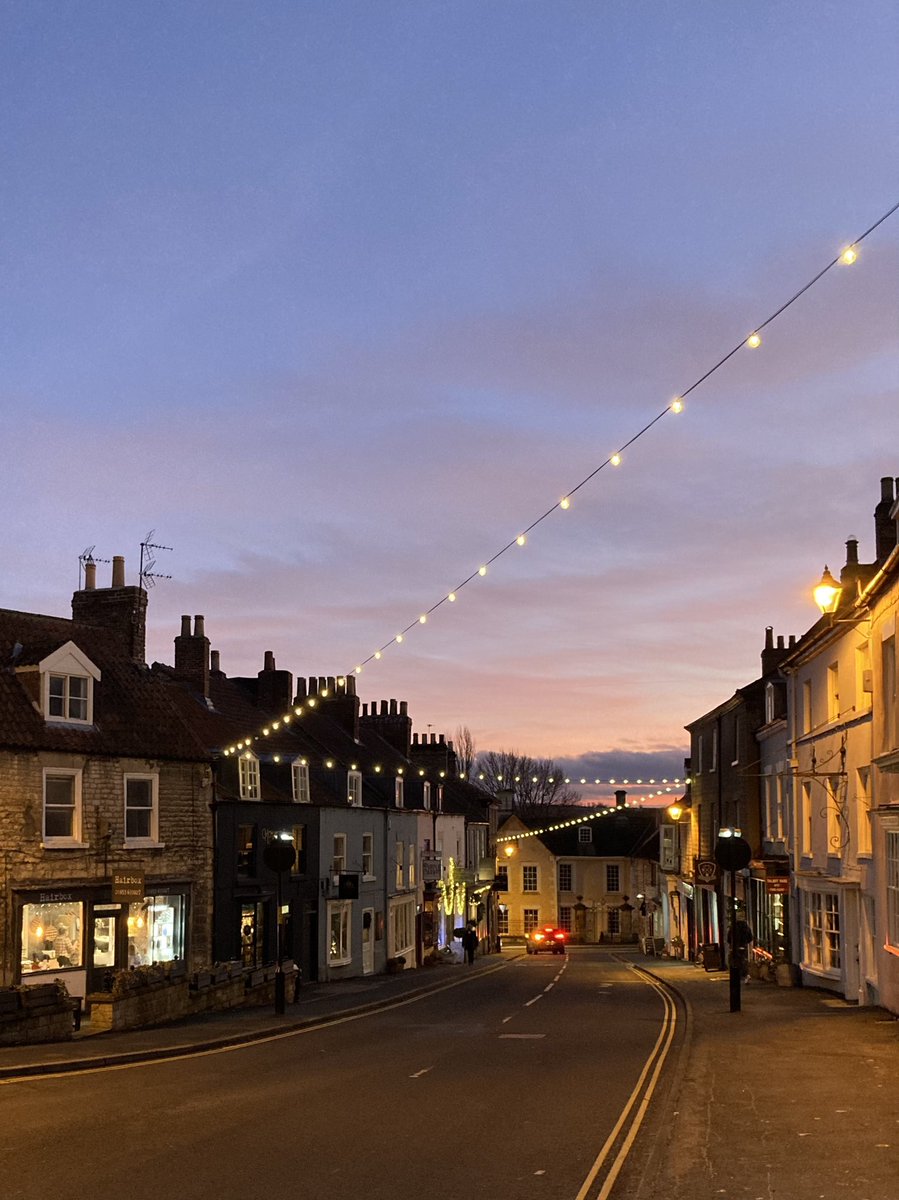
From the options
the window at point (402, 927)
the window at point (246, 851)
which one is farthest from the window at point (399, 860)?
the window at point (246, 851)

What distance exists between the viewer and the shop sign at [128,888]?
28.3 meters

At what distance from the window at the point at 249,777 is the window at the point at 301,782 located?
9.81ft

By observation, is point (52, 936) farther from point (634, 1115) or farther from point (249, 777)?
point (634, 1115)

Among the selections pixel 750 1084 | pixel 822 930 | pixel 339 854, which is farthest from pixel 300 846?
pixel 750 1084

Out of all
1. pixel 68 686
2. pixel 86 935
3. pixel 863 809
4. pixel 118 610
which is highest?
pixel 118 610

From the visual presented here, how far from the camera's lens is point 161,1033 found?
23.2 metres

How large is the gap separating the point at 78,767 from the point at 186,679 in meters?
13.3

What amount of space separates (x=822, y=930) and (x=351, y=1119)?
2035cm

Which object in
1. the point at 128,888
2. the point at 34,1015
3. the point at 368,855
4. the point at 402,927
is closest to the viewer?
the point at 34,1015

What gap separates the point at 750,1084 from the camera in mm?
16422

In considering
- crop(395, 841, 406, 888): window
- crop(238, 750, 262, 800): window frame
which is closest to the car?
crop(395, 841, 406, 888): window

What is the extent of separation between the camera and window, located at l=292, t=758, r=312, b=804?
4253 centimetres

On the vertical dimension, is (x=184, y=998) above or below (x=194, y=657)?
below

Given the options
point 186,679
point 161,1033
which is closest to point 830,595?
point 161,1033
